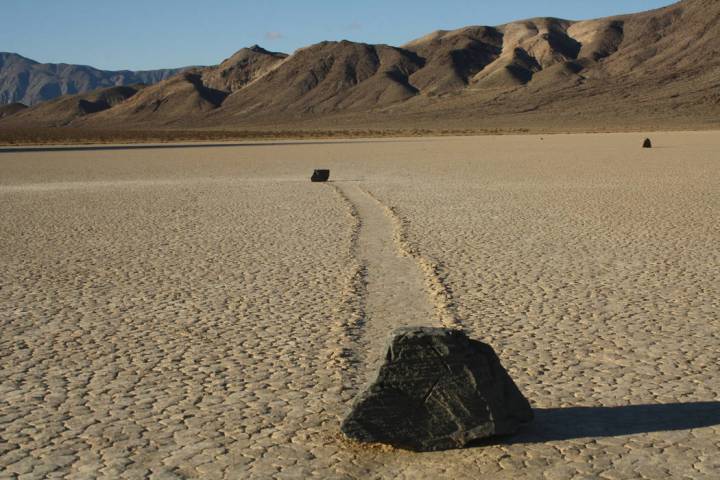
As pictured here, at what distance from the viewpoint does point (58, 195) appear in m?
18.9

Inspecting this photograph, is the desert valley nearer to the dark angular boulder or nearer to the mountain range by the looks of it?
the dark angular boulder

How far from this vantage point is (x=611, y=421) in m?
4.74

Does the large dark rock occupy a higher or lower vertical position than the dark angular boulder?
higher

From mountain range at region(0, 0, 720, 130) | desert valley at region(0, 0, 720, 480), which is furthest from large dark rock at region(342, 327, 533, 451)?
mountain range at region(0, 0, 720, 130)

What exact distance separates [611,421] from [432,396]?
1.06 m

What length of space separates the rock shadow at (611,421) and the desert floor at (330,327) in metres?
0.02

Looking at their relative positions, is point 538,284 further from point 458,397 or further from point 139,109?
point 139,109

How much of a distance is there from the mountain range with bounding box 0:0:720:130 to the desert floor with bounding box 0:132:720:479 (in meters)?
70.7

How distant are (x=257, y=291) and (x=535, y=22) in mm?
165006

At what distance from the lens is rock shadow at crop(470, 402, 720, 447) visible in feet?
15.0

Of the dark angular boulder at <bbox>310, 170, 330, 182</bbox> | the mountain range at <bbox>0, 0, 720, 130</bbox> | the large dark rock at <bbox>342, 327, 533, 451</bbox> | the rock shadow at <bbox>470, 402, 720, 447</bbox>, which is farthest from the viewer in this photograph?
the mountain range at <bbox>0, 0, 720, 130</bbox>

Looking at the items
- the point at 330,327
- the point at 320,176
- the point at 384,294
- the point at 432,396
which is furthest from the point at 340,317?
the point at 320,176

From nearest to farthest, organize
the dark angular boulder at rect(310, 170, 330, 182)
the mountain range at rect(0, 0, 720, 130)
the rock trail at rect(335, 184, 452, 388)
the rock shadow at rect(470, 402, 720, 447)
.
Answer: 1. the rock shadow at rect(470, 402, 720, 447)
2. the rock trail at rect(335, 184, 452, 388)
3. the dark angular boulder at rect(310, 170, 330, 182)
4. the mountain range at rect(0, 0, 720, 130)

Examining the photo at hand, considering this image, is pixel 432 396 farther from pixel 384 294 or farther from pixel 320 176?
pixel 320 176
